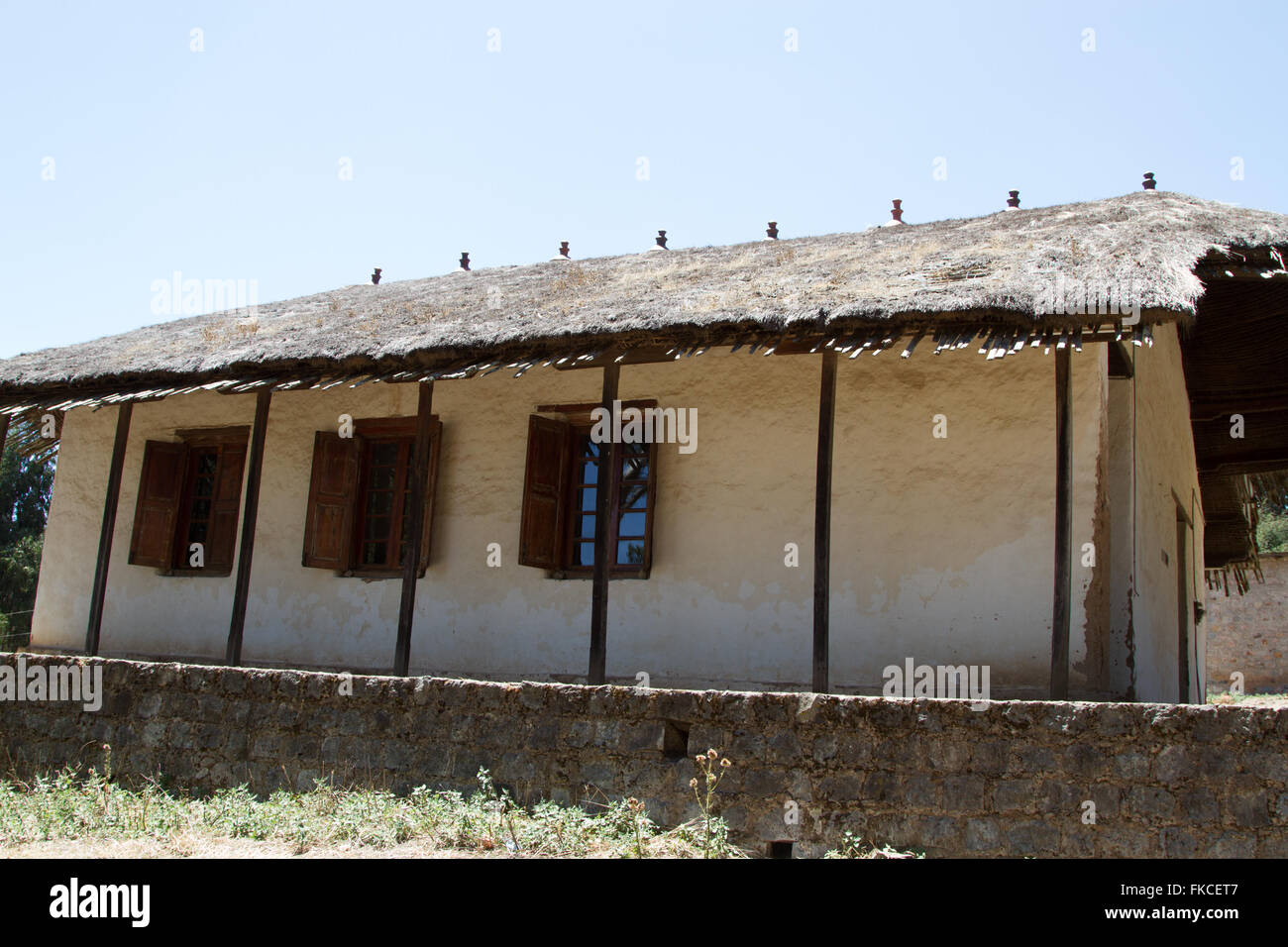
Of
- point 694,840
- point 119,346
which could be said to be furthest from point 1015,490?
point 119,346

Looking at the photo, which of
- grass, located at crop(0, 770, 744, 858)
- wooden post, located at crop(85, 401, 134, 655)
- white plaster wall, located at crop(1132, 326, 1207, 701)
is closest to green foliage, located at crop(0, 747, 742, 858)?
grass, located at crop(0, 770, 744, 858)

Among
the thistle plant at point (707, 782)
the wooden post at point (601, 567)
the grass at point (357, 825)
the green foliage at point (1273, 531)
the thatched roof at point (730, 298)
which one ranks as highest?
the green foliage at point (1273, 531)

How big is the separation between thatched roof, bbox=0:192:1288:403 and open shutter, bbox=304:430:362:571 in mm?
1081

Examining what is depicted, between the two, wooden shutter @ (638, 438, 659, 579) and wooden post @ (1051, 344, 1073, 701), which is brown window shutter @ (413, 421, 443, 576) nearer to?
wooden shutter @ (638, 438, 659, 579)

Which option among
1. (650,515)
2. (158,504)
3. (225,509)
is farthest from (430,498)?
(158,504)

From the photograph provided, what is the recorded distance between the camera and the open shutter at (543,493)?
8812mm

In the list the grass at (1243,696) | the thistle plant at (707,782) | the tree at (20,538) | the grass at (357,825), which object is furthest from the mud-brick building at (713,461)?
the tree at (20,538)

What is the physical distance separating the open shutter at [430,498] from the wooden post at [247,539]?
4.28ft

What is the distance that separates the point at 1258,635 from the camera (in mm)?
19391

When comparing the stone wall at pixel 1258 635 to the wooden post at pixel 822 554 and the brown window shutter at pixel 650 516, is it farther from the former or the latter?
the wooden post at pixel 822 554

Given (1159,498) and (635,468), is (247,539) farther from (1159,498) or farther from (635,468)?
(1159,498)

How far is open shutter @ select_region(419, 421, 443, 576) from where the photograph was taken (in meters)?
9.40

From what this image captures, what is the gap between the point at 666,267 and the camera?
9.59 m
